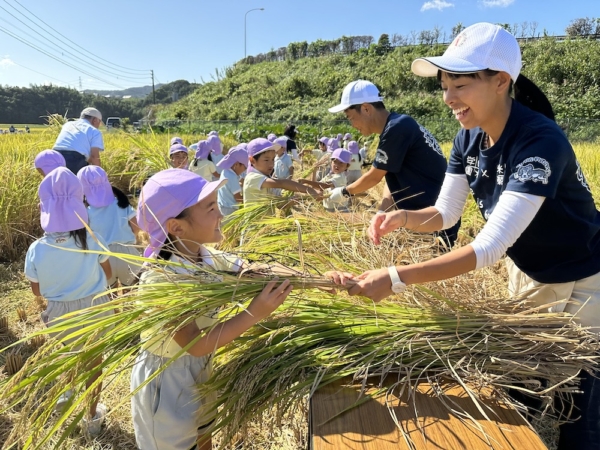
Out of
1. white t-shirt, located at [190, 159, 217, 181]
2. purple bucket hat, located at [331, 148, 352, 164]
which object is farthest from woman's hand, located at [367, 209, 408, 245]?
white t-shirt, located at [190, 159, 217, 181]

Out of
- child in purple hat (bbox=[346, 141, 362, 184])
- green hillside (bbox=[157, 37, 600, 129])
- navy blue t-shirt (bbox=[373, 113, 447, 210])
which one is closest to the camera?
navy blue t-shirt (bbox=[373, 113, 447, 210])

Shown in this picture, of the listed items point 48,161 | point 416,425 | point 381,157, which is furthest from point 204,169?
point 416,425

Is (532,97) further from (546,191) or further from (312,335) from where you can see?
(312,335)

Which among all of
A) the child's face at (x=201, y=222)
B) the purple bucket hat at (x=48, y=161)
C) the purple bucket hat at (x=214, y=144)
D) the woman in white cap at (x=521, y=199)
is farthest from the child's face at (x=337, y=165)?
the child's face at (x=201, y=222)

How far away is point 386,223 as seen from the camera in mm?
1639

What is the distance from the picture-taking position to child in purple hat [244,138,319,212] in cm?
317

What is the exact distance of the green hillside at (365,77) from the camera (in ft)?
77.1

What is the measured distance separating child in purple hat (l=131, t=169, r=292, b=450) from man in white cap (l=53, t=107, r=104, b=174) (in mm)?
3310

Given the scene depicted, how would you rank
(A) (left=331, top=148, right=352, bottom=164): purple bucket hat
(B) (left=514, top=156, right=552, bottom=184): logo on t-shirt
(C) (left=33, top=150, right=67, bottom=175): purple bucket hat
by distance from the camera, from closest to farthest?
(B) (left=514, top=156, right=552, bottom=184): logo on t-shirt, (C) (left=33, top=150, right=67, bottom=175): purple bucket hat, (A) (left=331, top=148, right=352, bottom=164): purple bucket hat

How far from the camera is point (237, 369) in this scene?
1301 mm

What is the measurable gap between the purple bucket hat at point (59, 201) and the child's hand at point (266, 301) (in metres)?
1.44

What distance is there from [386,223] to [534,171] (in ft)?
2.03

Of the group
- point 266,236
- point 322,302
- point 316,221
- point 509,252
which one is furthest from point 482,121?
point 266,236

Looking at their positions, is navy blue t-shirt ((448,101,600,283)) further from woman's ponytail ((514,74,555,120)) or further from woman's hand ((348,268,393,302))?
woman's hand ((348,268,393,302))
